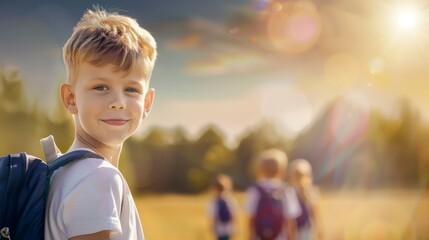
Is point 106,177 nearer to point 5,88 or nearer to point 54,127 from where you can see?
point 54,127

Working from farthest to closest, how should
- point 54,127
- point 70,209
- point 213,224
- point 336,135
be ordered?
1. point 336,135
2. point 54,127
3. point 213,224
4. point 70,209

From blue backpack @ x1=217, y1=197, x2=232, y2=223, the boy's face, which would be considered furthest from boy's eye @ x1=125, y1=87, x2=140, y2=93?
blue backpack @ x1=217, y1=197, x2=232, y2=223

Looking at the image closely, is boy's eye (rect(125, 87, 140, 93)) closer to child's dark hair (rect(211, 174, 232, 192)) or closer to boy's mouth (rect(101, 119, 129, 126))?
boy's mouth (rect(101, 119, 129, 126))

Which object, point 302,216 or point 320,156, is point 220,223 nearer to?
point 302,216

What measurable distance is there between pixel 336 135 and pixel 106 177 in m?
31.0

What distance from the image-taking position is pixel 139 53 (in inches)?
57.2

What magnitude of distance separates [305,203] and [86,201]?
5495 millimetres

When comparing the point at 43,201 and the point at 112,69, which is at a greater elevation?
the point at 112,69

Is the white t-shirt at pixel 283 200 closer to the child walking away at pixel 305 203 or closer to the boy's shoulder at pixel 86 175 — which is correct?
the child walking away at pixel 305 203

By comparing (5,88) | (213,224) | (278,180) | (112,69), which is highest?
(5,88)

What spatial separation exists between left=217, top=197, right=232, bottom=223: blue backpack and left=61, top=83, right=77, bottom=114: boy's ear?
6810 mm

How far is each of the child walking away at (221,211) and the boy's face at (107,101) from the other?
674 centimetres

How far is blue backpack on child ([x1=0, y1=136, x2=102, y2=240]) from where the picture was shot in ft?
4.25

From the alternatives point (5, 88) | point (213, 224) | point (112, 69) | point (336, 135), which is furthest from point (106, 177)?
point (336, 135)
